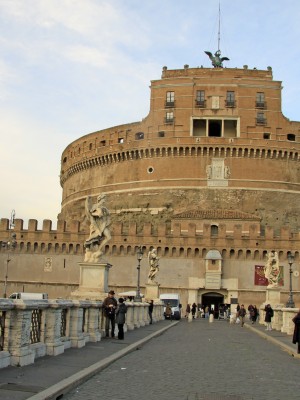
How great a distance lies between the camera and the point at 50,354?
9.40 m

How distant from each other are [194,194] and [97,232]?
3745 cm

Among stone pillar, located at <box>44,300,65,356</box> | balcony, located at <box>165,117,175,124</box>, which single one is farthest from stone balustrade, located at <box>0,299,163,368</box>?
balcony, located at <box>165,117,175,124</box>

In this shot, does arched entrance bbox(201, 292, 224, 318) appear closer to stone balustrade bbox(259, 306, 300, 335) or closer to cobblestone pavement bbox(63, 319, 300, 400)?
stone balustrade bbox(259, 306, 300, 335)

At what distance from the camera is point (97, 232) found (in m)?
15.7

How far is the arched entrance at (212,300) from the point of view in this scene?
149ft

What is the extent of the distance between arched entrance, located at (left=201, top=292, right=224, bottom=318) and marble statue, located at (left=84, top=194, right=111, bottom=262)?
30566 millimetres

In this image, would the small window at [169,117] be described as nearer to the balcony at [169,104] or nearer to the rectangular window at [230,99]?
the balcony at [169,104]

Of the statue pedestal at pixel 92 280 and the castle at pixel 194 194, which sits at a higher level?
the castle at pixel 194 194

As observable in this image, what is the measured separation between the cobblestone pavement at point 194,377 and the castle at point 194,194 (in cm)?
3308

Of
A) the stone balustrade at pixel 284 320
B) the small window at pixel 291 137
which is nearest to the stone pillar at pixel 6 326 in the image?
the stone balustrade at pixel 284 320

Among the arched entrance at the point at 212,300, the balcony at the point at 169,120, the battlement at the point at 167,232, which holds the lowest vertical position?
the arched entrance at the point at 212,300

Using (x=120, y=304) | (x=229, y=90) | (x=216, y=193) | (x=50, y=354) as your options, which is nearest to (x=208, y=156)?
(x=216, y=193)

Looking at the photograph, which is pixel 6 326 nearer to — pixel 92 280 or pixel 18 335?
pixel 18 335

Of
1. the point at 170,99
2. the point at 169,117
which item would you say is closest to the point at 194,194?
the point at 169,117
